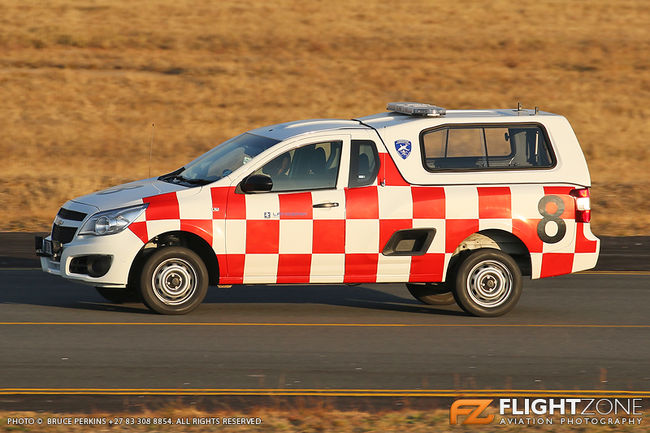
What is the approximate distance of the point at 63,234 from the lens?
34.8 ft

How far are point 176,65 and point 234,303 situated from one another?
22.0m

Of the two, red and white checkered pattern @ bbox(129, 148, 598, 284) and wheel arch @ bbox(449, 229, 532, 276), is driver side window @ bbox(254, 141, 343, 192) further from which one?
wheel arch @ bbox(449, 229, 532, 276)

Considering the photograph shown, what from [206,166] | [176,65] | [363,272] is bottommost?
[363,272]

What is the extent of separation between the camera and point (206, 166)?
11.1m

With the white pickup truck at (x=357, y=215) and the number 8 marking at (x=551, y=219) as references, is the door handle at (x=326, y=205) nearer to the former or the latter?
the white pickup truck at (x=357, y=215)

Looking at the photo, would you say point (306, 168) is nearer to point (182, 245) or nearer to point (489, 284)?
point (182, 245)

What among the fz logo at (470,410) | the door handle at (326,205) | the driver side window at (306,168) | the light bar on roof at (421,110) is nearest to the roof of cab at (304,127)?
the driver side window at (306,168)

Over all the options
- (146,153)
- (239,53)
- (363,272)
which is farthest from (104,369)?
(239,53)

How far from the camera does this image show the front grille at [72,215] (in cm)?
1050

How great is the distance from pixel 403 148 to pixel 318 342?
217 centimetres

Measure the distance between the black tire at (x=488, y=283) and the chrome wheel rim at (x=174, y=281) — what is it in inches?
99.1

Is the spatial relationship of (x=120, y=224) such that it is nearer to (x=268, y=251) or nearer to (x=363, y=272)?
(x=268, y=251)

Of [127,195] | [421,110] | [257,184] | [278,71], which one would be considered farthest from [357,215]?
[278,71]

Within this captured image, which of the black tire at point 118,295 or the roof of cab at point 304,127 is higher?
the roof of cab at point 304,127
